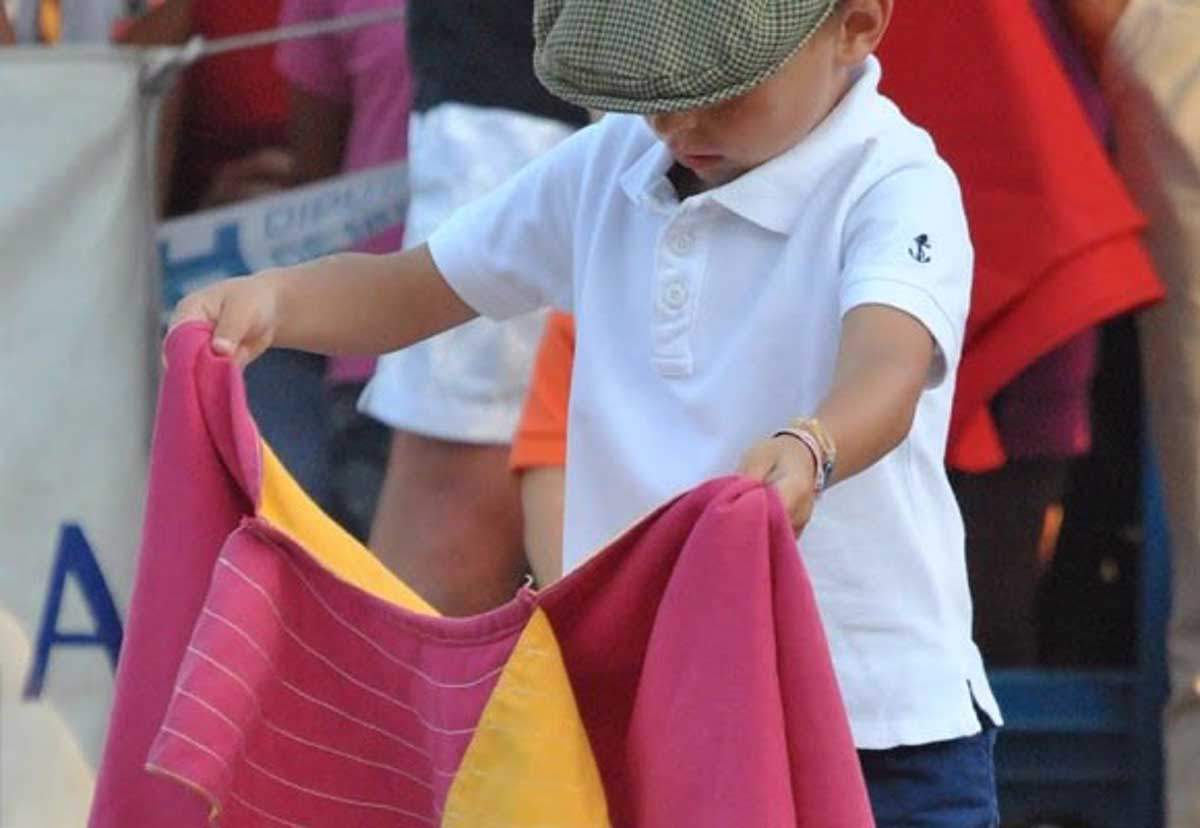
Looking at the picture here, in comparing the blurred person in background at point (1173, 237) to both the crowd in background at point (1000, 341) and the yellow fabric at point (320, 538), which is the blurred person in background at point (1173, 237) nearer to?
the crowd in background at point (1000, 341)

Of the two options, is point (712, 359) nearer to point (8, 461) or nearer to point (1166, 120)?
point (1166, 120)

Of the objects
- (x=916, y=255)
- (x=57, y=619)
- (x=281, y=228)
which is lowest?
(x=57, y=619)

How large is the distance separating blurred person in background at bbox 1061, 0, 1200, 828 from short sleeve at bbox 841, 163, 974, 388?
0.92m

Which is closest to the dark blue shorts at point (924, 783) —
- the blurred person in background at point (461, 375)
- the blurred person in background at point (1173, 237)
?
the blurred person in background at point (1173, 237)

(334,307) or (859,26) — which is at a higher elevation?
(859,26)

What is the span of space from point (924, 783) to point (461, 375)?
1.09 m

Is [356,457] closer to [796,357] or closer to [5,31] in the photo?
[5,31]

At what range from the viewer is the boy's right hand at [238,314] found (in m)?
2.27

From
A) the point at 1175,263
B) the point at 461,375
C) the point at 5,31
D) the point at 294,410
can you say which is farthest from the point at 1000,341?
the point at 5,31

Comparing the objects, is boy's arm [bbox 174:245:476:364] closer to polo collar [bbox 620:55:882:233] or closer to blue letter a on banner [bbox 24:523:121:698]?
polo collar [bbox 620:55:882:233]

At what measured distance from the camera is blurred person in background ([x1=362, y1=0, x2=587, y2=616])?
3.24 m

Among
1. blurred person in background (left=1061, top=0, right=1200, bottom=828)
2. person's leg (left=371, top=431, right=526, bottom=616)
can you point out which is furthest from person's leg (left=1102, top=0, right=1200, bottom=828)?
person's leg (left=371, top=431, right=526, bottom=616)

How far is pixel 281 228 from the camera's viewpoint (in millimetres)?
3598

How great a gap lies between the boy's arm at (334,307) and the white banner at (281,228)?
41.0 inches
